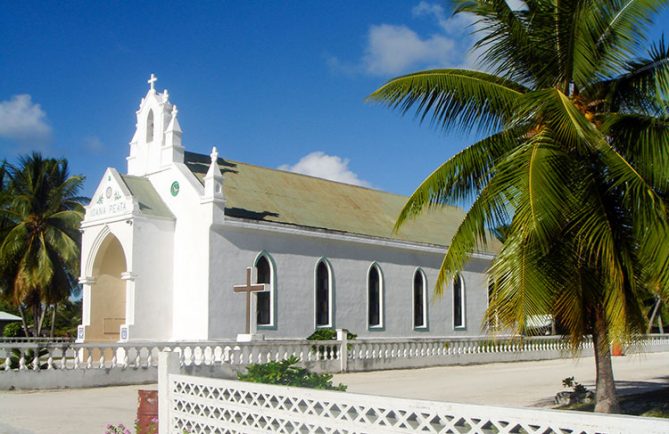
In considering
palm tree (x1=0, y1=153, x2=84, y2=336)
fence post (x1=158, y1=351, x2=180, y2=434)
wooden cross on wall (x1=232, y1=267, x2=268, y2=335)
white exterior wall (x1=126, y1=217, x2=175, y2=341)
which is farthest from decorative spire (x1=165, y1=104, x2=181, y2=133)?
fence post (x1=158, y1=351, x2=180, y2=434)

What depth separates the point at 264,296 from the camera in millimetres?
28609

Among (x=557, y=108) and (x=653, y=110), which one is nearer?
(x=557, y=108)

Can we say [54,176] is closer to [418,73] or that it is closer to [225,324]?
[225,324]

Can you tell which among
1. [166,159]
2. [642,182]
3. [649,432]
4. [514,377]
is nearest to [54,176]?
[166,159]

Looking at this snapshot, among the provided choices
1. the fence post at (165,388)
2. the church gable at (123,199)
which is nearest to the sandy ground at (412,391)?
the fence post at (165,388)

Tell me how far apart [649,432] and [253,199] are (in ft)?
86.0

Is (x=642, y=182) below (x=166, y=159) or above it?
below

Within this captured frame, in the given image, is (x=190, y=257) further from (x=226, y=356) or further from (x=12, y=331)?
(x=12, y=331)

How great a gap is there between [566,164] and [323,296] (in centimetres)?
2020

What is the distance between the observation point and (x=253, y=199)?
30312 millimetres

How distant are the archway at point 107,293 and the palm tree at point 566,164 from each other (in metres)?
19.5

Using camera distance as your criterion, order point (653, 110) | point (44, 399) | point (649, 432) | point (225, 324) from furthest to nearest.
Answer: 1. point (225, 324)
2. point (44, 399)
3. point (653, 110)
4. point (649, 432)

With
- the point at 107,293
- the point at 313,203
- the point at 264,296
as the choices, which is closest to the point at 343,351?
the point at 264,296

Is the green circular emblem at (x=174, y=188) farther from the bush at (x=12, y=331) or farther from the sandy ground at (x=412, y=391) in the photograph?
the bush at (x=12, y=331)
